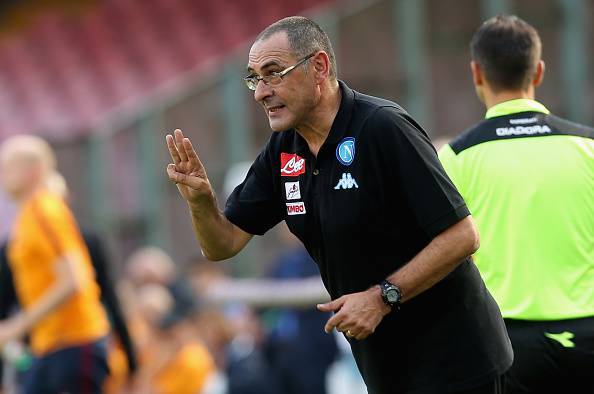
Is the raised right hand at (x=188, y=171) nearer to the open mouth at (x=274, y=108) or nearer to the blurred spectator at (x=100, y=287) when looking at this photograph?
the open mouth at (x=274, y=108)

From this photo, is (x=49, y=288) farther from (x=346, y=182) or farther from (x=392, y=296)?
(x=392, y=296)

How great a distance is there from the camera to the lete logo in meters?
4.52

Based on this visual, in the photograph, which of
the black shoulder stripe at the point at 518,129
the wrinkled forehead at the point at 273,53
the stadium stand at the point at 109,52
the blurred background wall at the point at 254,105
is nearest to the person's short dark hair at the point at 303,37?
the wrinkled forehead at the point at 273,53

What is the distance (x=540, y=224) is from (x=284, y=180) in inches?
41.1

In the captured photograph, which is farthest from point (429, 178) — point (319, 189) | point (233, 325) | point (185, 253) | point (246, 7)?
point (246, 7)

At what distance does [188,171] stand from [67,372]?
3449 millimetres

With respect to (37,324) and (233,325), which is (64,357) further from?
(233,325)

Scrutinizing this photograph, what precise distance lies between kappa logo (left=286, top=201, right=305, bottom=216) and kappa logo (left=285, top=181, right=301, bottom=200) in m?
0.02

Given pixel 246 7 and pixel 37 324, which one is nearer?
pixel 37 324

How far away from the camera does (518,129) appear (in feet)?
16.5

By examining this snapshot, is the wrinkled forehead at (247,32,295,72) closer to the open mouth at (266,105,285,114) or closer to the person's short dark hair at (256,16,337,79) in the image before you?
the person's short dark hair at (256,16,337,79)

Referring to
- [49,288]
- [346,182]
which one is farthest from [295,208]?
[49,288]

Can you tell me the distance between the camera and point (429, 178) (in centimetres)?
416

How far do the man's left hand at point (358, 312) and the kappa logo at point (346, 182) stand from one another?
14.8 inches
